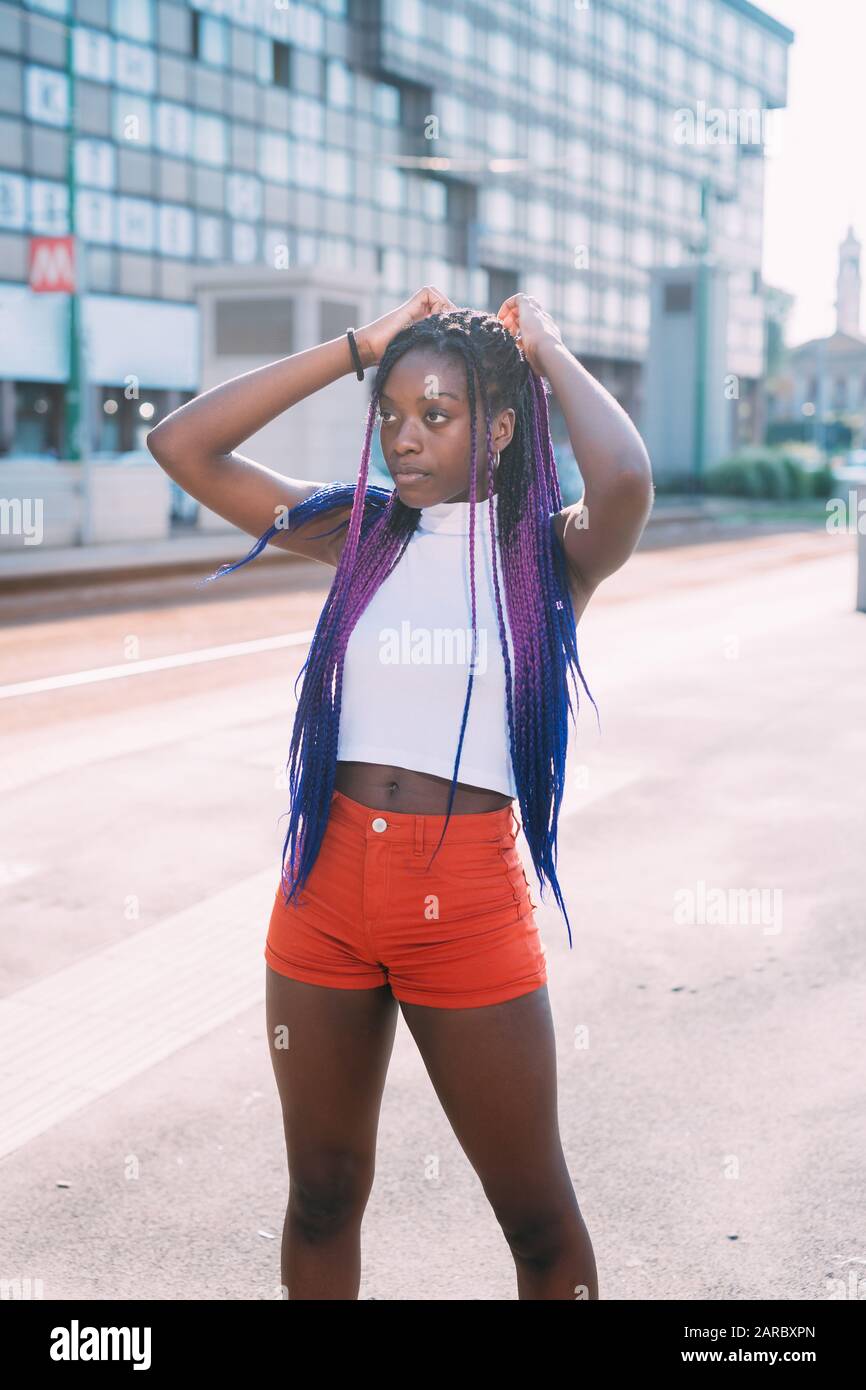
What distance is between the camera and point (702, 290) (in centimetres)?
3916

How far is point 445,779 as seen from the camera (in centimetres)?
235

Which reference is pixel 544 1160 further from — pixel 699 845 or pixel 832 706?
pixel 832 706

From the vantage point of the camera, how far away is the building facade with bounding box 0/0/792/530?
40.2 m

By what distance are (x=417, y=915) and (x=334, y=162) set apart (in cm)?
5067

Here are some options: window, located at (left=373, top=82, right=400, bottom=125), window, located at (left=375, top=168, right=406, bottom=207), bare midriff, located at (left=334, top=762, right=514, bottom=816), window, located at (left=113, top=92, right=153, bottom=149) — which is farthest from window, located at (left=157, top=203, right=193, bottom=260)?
bare midriff, located at (left=334, top=762, right=514, bottom=816)

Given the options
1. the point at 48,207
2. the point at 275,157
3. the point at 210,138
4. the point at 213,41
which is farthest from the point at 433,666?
the point at 275,157

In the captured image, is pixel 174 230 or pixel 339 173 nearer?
pixel 174 230

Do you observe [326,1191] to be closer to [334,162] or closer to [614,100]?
[334,162]

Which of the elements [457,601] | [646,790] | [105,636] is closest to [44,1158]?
[457,601]

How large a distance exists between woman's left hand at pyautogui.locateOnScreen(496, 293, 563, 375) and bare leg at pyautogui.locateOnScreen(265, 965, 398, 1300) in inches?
41.7

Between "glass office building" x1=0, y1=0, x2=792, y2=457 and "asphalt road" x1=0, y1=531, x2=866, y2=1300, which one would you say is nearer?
"asphalt road" x1=0, y1=531, x2=866, y2=1300

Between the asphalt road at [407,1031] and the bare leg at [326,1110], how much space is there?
0.74 meters

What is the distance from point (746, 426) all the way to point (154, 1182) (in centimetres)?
7751

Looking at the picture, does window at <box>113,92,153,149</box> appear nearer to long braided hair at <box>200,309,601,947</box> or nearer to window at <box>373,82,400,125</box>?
window at <box>373,82,400,125</box>
